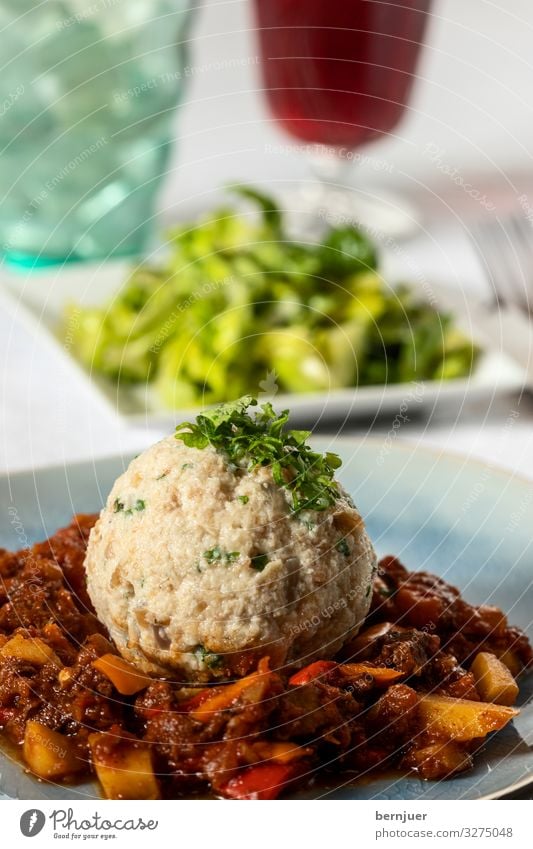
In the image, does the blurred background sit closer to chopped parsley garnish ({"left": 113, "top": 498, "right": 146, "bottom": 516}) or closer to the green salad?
the green salad

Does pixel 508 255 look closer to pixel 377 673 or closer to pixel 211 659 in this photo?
pixel 377 673

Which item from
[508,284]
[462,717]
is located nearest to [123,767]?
[462,717]

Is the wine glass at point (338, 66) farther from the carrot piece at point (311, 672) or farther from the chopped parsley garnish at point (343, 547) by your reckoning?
the carrot piece at point (311, 672)

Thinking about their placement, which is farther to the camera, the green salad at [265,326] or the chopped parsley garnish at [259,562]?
the green salad at [265,326]

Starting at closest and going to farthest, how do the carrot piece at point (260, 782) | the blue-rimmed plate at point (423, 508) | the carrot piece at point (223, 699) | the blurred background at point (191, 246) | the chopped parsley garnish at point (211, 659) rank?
the carrot piece at point (260, 782) < the carrot piece at point (223, 699) < the chopped parsley garnish at point (211, 659) < the blue-rimmed plate at point (423, 508) < the blurred background at point (191, 246)

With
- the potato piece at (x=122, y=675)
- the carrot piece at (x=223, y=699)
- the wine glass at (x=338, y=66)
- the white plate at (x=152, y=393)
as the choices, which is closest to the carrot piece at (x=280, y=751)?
the carrot piece at (x=223, y=699)

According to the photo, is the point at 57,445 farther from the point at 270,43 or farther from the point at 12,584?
the point at 270,43
